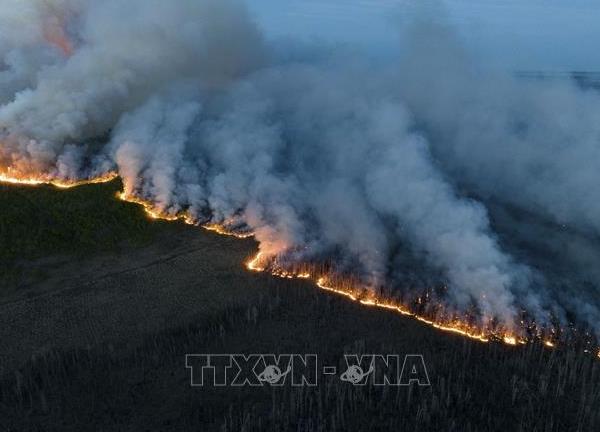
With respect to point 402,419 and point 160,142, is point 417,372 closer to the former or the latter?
point 402,419

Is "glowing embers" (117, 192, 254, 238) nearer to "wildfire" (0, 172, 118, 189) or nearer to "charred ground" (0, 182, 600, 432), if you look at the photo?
"charred ground" (0, 182, 600, 432)

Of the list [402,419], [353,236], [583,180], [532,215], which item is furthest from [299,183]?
[402,419]

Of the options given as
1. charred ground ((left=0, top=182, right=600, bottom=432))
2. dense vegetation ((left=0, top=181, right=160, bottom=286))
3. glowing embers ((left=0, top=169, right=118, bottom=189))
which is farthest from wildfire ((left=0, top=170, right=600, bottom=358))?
dense vegetation ((left=0, top=181, right=160, bottom=286))

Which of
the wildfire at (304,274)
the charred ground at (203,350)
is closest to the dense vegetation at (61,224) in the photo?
the charred ground at (203,350)

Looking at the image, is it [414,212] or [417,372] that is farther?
[414,212]

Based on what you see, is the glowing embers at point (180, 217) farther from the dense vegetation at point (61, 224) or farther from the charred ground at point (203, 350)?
the charred ground at point (203, 350)

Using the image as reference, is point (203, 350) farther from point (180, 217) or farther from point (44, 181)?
point (44, 181)
